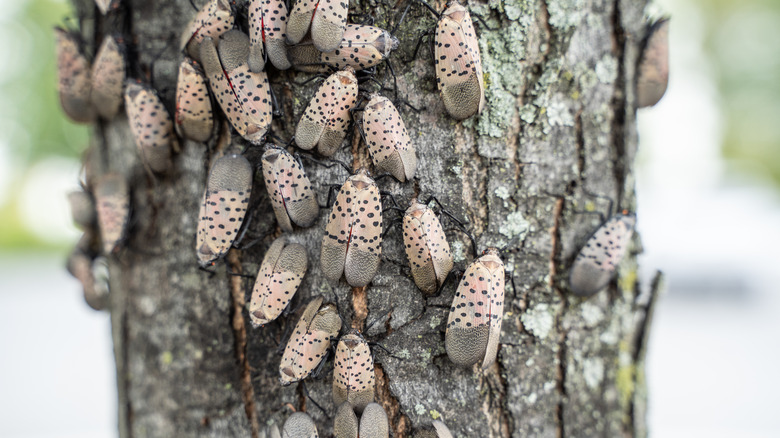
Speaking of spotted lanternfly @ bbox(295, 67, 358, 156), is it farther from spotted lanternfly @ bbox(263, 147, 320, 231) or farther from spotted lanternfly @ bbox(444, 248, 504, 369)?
spotted lanternfly @ bbox(444, 248, 504, 369)

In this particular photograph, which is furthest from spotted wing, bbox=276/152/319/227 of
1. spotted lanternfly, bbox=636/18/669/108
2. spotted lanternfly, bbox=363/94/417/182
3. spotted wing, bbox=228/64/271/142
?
spotted lanternfly, bbox=636/18/669/108

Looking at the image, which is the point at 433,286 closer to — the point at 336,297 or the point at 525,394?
the point at 336,297

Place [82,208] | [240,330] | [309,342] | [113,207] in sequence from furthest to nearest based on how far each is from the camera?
1. [82,208]
2. [113,207]
3. [240,330]
4. [309,342]

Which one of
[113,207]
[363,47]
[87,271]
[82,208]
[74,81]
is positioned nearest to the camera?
[363,47]

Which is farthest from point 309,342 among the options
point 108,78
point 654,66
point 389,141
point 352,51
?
point 654,66

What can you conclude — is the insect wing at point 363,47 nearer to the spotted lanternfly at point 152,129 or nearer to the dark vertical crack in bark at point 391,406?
the spotted lanternfly at point 152,129

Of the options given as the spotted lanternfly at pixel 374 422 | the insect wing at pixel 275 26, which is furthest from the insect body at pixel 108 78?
the spotted lanternfly at pixel 374 422

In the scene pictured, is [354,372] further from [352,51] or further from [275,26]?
[275,26]
